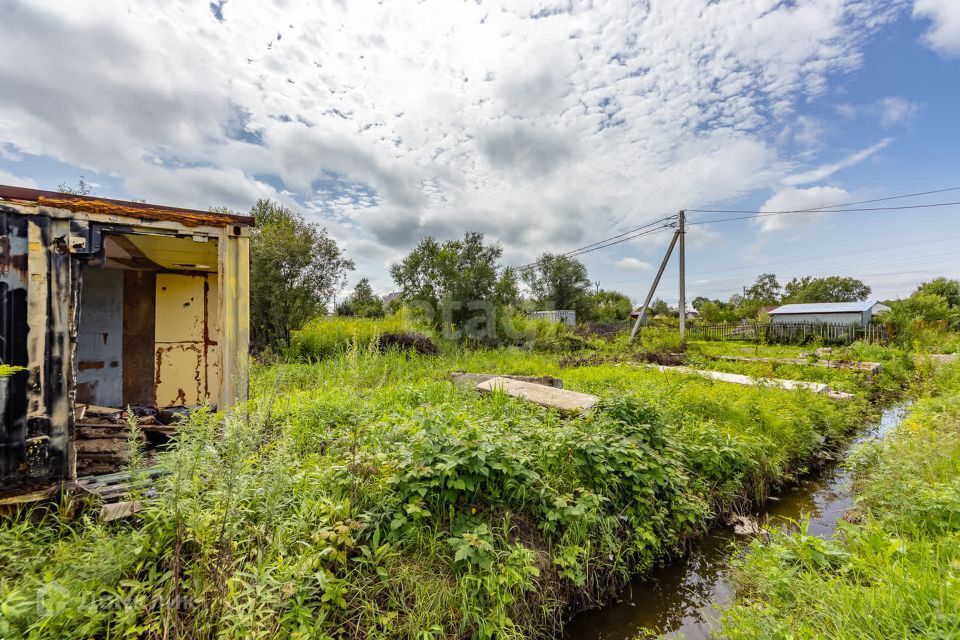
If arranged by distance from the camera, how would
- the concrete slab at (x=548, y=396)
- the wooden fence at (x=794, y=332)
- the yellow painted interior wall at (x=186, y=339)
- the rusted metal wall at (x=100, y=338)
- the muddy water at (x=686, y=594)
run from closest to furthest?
the muddy water at (x=686, y=594)
the rusted metal wall at (x=100, y=338)
the concrete slab at (x=548, y=396)
the yellow painted interior wall at (x=186, y=339)
the wooden fence at (x=794, y=332)

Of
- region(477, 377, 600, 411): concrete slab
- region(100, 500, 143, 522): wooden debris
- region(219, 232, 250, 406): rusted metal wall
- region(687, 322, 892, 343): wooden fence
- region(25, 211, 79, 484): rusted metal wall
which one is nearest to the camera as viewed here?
region(100, 500, 143, 522): wooden debris

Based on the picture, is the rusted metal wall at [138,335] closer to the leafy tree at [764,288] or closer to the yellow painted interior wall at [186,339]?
the yellow painted interior wall at [186,339]

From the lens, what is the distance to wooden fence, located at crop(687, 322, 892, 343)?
16.3 metres

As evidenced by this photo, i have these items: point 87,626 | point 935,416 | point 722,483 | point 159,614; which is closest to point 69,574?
point 87,626

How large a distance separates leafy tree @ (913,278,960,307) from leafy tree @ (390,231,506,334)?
1511 inches

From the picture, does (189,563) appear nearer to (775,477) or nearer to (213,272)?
(213,272)

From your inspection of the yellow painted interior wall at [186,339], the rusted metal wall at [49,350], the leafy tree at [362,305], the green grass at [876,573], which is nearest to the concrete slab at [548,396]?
the green grass at [876,573]

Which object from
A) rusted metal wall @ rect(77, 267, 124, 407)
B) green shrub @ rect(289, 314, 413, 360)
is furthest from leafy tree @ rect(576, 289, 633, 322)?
rusted metal wall @ rect(77, 267, 124, 407)

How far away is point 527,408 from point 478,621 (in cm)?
239

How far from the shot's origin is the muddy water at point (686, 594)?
2.46 meters

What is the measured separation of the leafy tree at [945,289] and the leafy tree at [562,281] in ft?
86.2

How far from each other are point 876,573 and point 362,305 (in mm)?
22752

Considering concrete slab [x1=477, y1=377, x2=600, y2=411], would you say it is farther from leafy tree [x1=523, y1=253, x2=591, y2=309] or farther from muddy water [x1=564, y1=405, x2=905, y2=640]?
leafy tree [x1=523, y1=253, x2=591, y2=309]

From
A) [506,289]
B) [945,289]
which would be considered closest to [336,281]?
[506,289]
